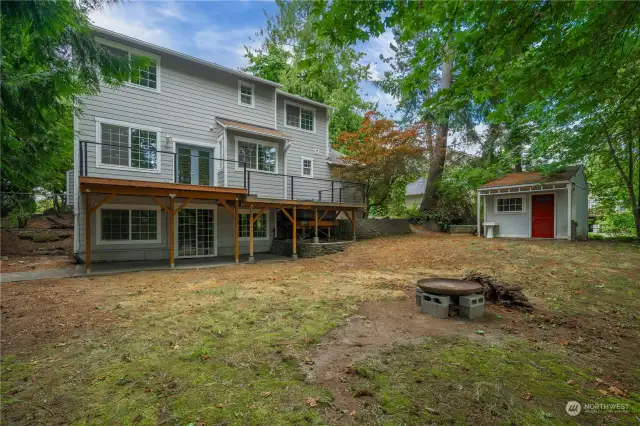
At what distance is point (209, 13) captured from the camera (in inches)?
284

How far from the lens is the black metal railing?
10164 mm

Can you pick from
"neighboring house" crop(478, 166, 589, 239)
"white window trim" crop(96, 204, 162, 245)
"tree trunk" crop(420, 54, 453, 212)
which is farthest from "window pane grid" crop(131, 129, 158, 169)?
"neighboring house" crop(478, 166, 589, 239)

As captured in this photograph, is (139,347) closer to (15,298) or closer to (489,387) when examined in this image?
(489,387)

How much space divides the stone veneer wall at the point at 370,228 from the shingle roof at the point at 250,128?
5.57 metres

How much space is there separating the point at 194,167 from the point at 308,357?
1052 centimetres

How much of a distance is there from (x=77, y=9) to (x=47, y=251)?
14.1 metres

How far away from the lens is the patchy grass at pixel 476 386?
2.36 m

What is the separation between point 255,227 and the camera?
14555 millimetres

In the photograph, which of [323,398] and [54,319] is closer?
[323,398]

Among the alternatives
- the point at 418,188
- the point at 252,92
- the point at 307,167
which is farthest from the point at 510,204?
the point at 418,188

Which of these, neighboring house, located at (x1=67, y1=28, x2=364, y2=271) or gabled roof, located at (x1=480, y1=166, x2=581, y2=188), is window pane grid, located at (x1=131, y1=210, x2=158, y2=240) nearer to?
neighboring house, located at (x1=67, y1=28, x2=364, y2=271)

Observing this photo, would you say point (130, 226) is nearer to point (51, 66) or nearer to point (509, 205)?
point (51, 66)

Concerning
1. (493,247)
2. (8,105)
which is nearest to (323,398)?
(8,105)

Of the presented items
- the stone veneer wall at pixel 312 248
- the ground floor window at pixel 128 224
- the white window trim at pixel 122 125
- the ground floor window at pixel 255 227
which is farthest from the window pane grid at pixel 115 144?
the stone veneer wall at pixel 312 248
